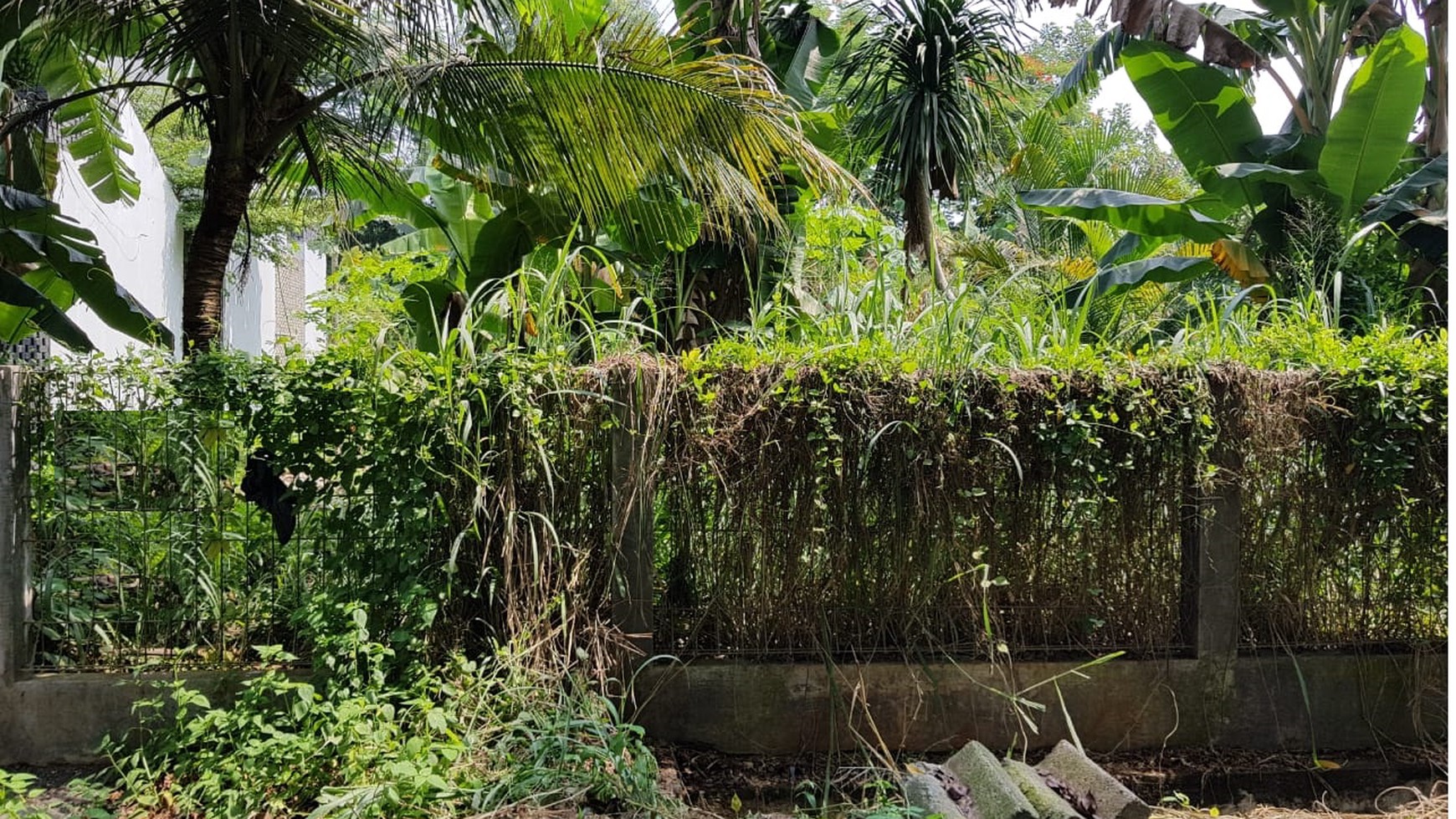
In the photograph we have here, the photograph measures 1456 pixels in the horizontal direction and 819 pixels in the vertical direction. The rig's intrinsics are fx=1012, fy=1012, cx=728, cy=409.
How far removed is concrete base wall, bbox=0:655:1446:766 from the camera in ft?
15.5

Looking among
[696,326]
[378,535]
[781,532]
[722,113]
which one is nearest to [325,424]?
[378,535]

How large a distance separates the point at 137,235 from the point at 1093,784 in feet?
50.1

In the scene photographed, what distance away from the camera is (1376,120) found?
762cm

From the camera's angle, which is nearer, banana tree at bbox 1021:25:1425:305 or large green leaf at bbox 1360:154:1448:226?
banana tree at bbox 1021:25:1425:305

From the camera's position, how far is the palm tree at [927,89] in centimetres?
974

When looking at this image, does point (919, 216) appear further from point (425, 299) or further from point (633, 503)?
point (633, 503)

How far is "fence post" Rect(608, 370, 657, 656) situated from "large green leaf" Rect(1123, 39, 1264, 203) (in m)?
6.22

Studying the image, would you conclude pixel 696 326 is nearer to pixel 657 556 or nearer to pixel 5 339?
pixel 657 556

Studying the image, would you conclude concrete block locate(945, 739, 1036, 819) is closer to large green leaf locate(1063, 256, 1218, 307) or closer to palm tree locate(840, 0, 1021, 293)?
large green leaf locate(1063, 256, 1218, 307)

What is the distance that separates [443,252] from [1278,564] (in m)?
8.42

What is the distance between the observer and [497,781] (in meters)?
3.69

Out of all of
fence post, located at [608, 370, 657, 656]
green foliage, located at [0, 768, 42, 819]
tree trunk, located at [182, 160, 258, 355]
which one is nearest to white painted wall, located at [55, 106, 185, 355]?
tree trunk, located at [182, 160, 258, 355]

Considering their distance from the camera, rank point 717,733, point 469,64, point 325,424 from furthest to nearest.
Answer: point 469,64, point 717,733, point 325,424

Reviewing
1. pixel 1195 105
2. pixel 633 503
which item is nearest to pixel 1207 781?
pixel 633 503
